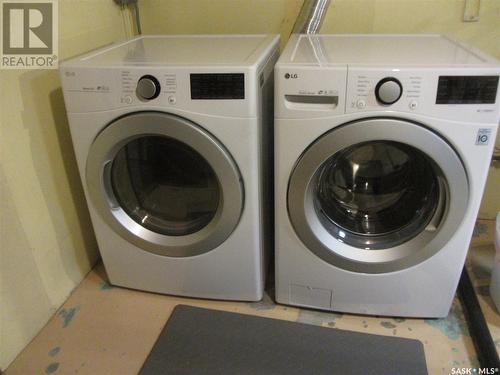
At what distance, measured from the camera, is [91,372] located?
1153 mm

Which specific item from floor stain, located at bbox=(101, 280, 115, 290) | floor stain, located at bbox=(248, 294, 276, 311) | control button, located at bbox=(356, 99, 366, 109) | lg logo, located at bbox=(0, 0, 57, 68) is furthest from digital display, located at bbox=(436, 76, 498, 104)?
floor stain, located at bbox=(101, 280, 115, 290)

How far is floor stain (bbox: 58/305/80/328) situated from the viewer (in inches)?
51.8

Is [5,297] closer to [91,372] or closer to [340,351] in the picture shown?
[91,372]

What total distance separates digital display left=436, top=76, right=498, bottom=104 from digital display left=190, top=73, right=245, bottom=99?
1.51 feet

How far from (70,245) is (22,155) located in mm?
376

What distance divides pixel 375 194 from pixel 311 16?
0.66 meters

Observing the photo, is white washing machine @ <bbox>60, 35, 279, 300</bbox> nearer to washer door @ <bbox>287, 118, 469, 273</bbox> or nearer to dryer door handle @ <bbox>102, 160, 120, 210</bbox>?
dryer door handle @ <bbox>102, 160, 120, 210</bbox>

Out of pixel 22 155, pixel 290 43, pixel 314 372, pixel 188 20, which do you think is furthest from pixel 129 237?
pixel 188 20

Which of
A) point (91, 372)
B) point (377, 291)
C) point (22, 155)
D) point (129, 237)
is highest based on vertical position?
point (22, 155)

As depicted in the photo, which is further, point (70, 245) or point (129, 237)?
point (70, 245)

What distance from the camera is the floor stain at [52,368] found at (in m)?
1.16

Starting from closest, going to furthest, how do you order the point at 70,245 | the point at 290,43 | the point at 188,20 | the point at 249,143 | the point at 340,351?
the point at 249,143 < the point at 340,351 < the point at 290,43 < the point at 70,245 < the point at 188,20

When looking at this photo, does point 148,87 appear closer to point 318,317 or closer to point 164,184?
point 164,184

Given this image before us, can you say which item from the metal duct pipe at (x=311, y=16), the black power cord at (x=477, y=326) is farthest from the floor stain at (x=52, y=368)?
the metal duct pipe at (x=311, y=16)
